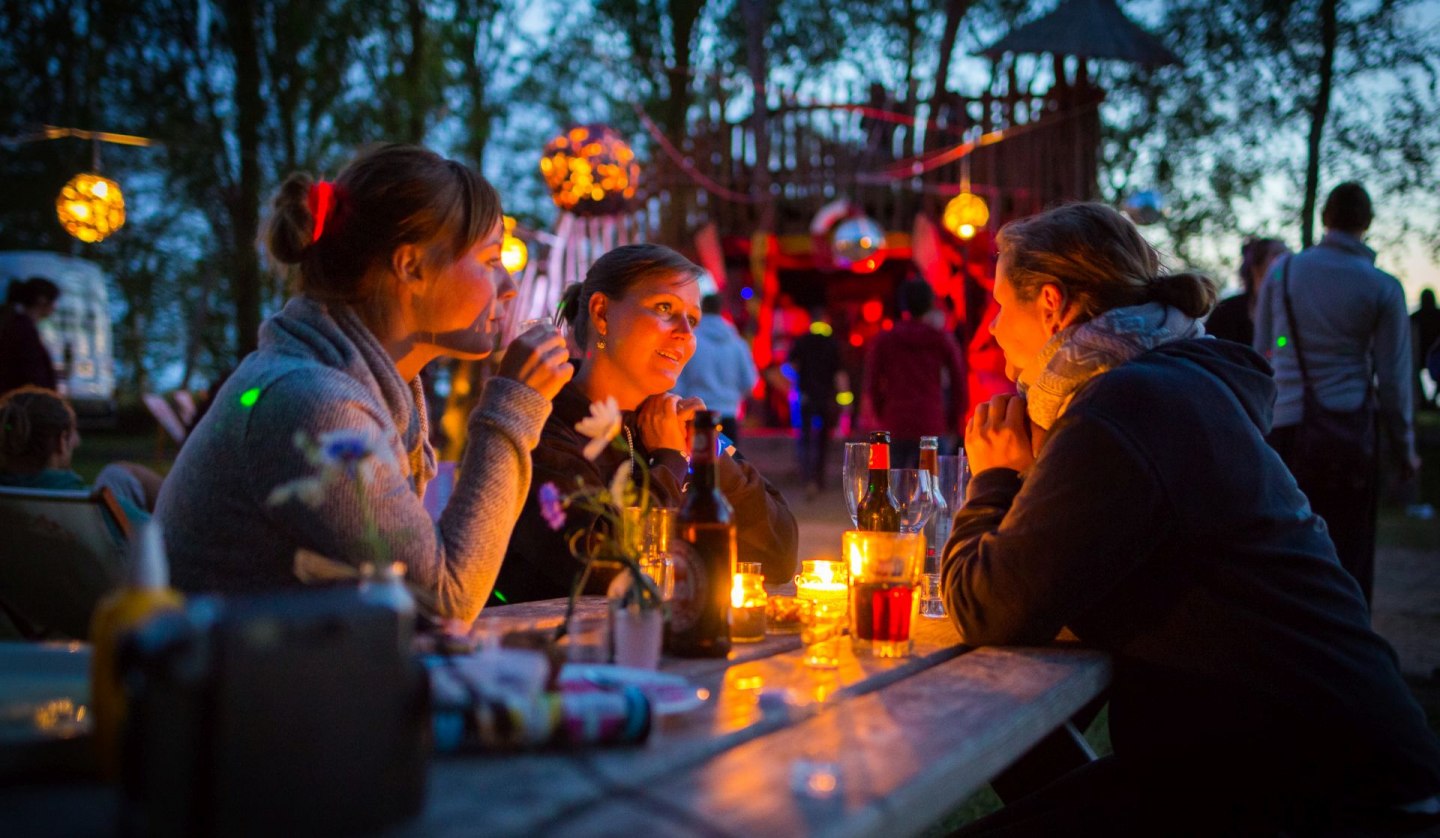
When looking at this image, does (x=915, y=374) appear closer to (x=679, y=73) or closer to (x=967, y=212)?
(x=967, y=212)

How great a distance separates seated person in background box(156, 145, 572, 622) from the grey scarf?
966mm

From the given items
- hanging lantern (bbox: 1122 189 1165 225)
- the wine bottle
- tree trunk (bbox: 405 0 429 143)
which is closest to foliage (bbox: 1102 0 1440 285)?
hanging lantern (bbox: 1122 189 1165 225)

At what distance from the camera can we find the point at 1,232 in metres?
19.4

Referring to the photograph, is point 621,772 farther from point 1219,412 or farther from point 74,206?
point 74,206

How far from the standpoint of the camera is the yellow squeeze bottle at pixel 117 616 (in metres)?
0.96

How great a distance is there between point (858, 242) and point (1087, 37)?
2.98 meters

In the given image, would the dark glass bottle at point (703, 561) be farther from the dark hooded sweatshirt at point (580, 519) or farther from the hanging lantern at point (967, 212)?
the hanging lantern at point (967, 212)

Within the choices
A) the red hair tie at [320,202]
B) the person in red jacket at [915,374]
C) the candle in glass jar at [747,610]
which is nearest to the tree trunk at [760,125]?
the person in red jacket at [915,374]

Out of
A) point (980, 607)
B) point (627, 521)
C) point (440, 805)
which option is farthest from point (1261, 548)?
point (440, 805)

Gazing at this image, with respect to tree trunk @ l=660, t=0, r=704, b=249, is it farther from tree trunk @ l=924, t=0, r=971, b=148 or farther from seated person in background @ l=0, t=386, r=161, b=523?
seated person in background @ l=0, t=386, r=161, b=523

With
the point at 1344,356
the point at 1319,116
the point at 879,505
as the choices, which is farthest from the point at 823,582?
the point at 1319,116

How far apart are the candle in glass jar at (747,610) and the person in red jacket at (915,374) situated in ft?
21.6

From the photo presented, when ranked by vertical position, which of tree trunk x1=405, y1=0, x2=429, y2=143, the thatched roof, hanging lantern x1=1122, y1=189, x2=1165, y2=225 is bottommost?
hanging lantern x1=1122, y1=189, x2=1165, y2=225

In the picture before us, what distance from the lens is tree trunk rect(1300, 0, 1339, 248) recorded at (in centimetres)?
1460
